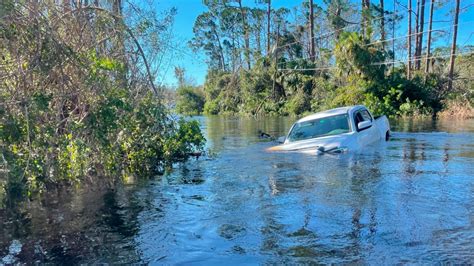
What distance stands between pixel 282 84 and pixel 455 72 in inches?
651

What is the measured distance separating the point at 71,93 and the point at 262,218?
3.23 m

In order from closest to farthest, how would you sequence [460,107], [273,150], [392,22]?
[273,150] → [460,107] → [392,22]

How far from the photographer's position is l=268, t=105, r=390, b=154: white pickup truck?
12.0 meters

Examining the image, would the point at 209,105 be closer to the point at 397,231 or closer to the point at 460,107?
the point at 460,107

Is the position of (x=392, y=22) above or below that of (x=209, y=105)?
above

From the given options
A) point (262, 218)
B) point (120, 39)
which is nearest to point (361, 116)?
point (120, 39)

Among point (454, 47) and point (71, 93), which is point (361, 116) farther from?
point (454, 47)

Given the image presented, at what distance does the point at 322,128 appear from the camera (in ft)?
42.4

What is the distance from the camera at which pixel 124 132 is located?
1024 cm

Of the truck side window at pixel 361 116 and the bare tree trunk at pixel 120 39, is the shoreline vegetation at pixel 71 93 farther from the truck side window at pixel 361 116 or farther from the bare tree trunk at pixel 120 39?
the truck side window at pixel 361 116

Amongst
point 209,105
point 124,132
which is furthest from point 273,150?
point 209,105

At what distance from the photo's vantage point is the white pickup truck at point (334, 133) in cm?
1200

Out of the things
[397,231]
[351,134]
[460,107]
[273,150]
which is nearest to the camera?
[397,231]

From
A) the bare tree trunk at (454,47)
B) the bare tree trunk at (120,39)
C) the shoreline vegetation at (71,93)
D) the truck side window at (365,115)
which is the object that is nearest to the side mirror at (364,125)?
the truck side window at (365,115)
